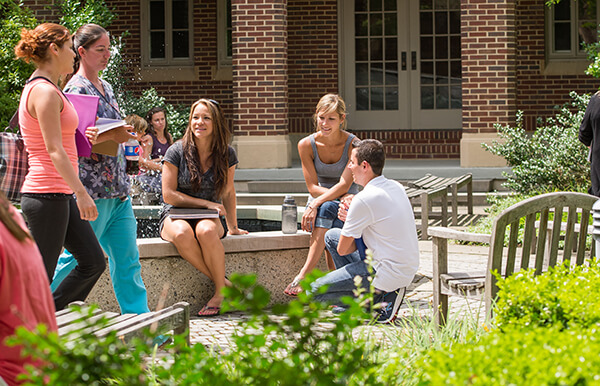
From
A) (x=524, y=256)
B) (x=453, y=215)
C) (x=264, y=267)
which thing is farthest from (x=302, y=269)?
(x=453, y=215)

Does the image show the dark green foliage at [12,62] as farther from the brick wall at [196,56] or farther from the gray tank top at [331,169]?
the gray tank top at [331,169]

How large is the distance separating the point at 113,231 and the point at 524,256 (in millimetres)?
2304

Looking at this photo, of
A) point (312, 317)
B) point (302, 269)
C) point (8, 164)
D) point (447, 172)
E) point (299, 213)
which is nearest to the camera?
point (312, 317)

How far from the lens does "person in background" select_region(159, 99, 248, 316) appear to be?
5.89 m

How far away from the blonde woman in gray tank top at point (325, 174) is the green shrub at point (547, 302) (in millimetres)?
3037

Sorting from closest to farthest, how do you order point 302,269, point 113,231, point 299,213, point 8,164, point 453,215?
point 8,164 → point 113,231 → point 302,269 → point 299,213 → point 453,215

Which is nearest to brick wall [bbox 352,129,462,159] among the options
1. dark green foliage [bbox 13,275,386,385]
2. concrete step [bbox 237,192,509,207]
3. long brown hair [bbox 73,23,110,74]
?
concrete step [bbox 237,192,509,207]

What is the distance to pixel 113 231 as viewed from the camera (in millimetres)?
5055

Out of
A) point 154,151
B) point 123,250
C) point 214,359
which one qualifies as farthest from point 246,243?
point 214,359

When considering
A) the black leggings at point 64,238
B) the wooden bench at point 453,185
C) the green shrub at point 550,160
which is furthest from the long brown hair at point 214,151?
the green shrub at point 550,160

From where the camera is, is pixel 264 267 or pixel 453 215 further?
pixel 453 215

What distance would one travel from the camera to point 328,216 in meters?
6.36

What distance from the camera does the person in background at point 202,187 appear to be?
589cm

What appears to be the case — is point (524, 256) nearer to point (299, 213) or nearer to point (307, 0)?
point (299, 213)
